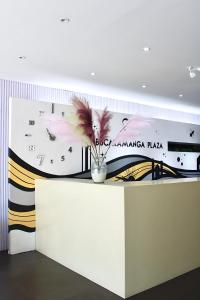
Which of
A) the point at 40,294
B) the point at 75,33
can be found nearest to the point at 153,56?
the point at 75,33

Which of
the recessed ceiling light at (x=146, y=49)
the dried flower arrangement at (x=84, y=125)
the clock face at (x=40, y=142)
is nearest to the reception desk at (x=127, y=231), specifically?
the dried flower arrangement at (x=84, y=125)

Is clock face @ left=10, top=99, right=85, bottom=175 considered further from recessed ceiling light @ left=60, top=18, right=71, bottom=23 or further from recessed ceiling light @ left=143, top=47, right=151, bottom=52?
recessed ceiling light @ left=60, top=18, right=71, bottom=23

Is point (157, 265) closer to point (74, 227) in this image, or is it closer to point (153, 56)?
point (74, 227)

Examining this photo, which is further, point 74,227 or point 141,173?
point 141,173

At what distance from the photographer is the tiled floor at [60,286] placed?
2.84 m

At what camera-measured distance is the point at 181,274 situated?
3352 millimetres

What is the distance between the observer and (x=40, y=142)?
450cm

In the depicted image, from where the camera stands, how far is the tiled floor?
2.84 metres

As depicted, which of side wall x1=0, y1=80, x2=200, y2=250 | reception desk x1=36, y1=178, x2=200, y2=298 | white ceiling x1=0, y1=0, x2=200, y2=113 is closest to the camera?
white ceiling x1=0, y1=0, x2=200, y2=113

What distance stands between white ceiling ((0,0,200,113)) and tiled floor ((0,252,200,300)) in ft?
8.71

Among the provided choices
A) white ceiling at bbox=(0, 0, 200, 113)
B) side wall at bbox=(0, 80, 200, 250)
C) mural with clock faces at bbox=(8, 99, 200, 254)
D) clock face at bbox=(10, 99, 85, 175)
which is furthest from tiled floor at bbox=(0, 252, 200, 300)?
white ceiling at bbox=(0, 0, 200, 113)

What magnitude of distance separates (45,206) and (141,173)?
2505 millimetres

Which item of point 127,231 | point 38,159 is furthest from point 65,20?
point 38,159

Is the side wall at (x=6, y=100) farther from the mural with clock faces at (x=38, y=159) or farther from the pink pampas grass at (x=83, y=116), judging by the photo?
the pink pampas grass at (x=83, y=116)
